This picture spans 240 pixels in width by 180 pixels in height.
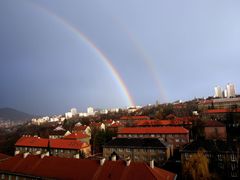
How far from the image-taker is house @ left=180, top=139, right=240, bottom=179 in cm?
3369

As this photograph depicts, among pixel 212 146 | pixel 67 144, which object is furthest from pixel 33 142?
pixel 212 146

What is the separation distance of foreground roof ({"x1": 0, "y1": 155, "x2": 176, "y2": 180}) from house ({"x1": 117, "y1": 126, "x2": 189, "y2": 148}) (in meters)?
32.5

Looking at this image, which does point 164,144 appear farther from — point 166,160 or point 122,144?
point 122,144

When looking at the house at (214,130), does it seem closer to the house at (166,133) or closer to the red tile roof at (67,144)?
the house at (166,133)

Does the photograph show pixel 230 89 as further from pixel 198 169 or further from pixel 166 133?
pixel 198 169

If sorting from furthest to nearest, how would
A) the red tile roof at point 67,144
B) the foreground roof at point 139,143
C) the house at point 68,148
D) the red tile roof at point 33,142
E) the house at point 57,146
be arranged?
the red tile roof at point 33,142 < the red tile roof at point 67,144 < the house at point 57,146 < the house at point 68,148 < the foreground roof at point 139,143

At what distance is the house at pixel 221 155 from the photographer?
111 feet

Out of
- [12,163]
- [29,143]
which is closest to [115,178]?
[12,163]

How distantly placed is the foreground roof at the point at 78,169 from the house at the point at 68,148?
19348 mm

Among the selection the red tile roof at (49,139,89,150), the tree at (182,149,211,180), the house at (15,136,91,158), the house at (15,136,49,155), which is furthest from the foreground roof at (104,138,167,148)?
the house at (15,136,49,155)

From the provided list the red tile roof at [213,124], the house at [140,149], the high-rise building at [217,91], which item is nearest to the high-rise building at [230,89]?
the high-rise building at [217,91]

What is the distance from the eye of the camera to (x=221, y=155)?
3600cm

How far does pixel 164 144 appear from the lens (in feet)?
150

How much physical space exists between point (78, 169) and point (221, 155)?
2174cm
